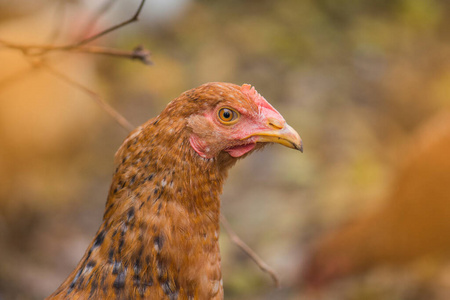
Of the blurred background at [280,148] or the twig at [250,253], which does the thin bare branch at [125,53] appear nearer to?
the blurred background at [280,148]

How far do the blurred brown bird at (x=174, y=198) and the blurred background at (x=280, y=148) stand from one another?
529 millimetres

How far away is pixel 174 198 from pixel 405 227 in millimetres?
2216

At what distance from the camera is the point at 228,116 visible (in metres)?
1.61

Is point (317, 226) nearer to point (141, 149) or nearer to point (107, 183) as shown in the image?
point (107, 183)

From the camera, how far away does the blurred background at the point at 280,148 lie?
3266 millimetres

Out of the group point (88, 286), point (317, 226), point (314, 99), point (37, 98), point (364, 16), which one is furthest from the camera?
point (364, 16)

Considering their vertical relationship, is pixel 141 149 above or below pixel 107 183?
below

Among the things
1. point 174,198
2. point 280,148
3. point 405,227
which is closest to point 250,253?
point 174,198

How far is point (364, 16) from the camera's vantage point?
21.2 feet

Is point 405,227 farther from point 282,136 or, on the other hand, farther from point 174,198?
point 174,198

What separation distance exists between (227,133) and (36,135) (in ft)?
6.20

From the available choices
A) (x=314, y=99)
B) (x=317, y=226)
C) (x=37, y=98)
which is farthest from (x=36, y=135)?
(x=314, y=99)

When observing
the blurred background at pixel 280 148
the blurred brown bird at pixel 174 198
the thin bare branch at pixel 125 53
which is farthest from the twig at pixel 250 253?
the blurred background at pixel 280 148

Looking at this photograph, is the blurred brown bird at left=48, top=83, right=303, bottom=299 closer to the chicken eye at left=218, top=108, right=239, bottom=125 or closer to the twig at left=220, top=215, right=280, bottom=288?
the chicken eye at left=218, top=108, right=239, bottom=125
